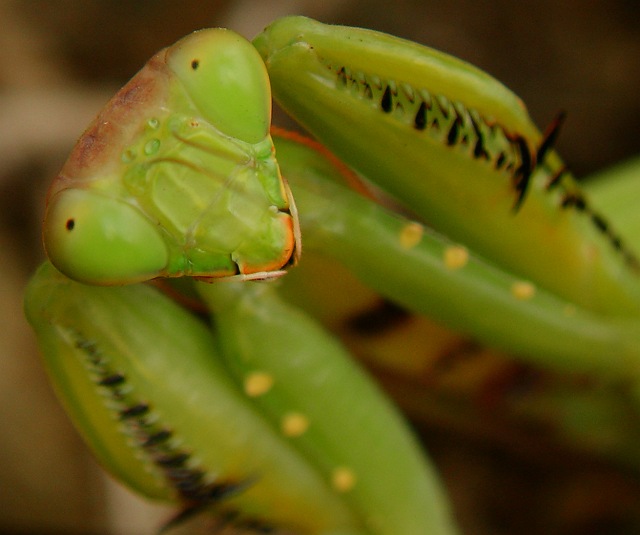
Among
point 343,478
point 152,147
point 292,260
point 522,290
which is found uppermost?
point 152,147

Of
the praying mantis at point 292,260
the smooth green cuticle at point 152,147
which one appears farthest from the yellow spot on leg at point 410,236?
the smooth green cuticle at point 152,147

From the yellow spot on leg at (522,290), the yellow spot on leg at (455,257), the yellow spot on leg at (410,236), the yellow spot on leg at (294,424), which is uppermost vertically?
the yellow spot on leg at (410,236)

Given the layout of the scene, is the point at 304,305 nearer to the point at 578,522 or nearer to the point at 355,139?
the point at 355,139

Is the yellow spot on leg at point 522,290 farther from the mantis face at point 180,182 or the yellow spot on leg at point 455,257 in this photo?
the mantis face at point 180,182

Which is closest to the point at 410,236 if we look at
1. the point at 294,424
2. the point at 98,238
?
the point at 294,424

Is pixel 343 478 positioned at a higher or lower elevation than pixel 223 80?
lower

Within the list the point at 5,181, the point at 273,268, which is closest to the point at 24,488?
the point at 5,181

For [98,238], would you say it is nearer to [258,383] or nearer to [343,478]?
[258,383]
